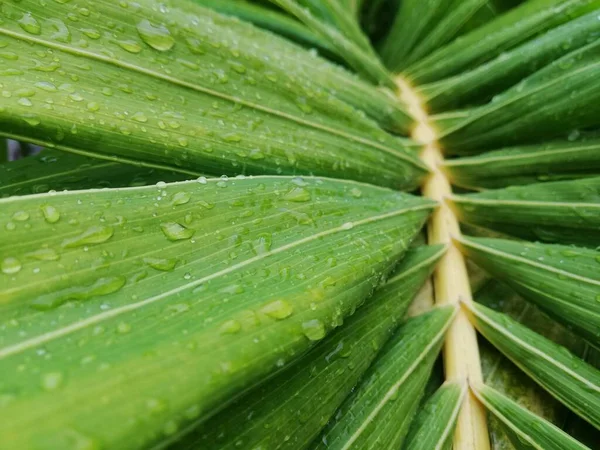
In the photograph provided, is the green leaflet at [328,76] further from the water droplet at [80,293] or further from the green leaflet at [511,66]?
the water droplet at [80,293]

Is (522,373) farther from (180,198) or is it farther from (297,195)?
(180,198)

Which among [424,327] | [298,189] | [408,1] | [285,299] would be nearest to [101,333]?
[285,299]

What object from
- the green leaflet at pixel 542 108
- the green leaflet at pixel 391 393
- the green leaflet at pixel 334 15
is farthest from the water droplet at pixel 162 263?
the green leaflet at pixel 334 15

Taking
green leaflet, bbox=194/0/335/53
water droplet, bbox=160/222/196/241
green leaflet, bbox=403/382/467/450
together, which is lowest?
green leaflet, bbox=403/382/467/450

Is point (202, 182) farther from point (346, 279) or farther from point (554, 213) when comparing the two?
point (554, 213)

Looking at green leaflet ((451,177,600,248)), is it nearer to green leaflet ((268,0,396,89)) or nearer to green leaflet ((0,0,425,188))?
green leaflet ((0,0,425,188))

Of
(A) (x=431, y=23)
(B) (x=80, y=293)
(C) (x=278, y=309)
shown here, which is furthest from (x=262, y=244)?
(A) (x=431, y=23)

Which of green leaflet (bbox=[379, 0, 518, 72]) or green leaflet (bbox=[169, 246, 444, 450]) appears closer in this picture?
green leaflet (bbox=[169, 246, 444, 450])

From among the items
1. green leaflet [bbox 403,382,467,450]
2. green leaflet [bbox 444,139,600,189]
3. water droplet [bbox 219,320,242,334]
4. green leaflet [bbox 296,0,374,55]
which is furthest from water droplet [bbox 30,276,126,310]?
green leaflet [bbox 296,0,374,55]
